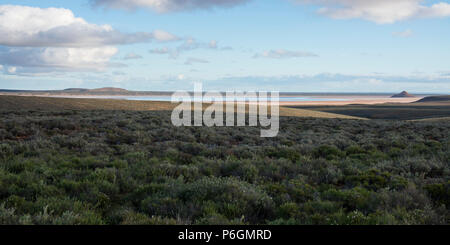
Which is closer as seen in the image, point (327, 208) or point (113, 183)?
point (327, 208)

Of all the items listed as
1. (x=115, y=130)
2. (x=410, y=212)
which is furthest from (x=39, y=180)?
(x=115, y=130)

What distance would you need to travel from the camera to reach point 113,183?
24.7 feet

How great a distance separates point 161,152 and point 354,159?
25.0 ft

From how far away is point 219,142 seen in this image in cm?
1538

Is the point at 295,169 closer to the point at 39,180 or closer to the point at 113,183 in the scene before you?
the point at 113,183

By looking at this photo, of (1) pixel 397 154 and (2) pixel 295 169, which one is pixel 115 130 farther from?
(1) pixel 397 154

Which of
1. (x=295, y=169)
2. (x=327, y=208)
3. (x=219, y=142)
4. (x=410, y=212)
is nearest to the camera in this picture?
(x=410, y=212)

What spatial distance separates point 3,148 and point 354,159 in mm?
13265

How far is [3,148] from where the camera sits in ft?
36.3

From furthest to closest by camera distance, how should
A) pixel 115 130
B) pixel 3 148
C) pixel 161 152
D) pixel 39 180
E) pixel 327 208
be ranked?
pixel 115 130, pixel 161 152, pixel 3 148, pixel 39 180, pixel 327 208
